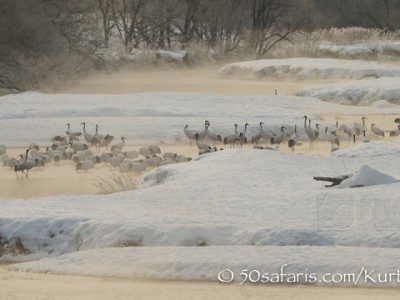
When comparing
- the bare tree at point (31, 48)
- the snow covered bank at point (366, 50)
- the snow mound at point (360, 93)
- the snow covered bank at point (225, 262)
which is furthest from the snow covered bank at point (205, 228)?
the snow covered bank at point (366, 50)

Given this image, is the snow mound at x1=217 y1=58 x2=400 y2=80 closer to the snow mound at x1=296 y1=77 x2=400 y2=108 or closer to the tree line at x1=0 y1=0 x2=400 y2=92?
the tree line at x1=0 y1=0 x2=400 y2=92

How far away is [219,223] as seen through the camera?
9562 millimetres

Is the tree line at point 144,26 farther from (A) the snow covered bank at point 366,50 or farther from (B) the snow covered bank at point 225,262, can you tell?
(B) the snow covered bank at point 225,262

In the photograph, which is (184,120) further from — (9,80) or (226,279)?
(226,279)

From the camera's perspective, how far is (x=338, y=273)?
8219 mm

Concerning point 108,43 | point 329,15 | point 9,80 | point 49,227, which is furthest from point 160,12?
point 49,227

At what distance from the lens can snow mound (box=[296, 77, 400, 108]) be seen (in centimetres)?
2880

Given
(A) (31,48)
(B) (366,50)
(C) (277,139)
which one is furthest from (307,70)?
(C) (277,139)

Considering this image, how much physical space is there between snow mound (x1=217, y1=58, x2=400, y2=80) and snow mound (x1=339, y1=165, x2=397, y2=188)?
25.6 meters

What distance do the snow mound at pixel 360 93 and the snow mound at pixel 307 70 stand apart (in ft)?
18.3

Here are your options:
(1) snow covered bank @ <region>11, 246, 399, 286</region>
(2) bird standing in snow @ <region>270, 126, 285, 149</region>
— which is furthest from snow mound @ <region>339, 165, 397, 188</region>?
(2) bird standing in snow @ <region>270, 126, 285, 149</region>

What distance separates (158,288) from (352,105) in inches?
Answer: 840

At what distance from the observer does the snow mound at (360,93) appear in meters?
28.8

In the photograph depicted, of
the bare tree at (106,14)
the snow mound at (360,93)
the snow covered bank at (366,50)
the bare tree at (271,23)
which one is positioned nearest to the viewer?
the snow mound at (360,93)
